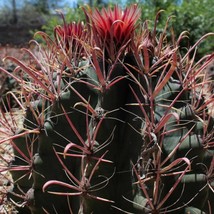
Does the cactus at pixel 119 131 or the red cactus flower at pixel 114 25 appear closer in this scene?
the cactus at pixel 119 131

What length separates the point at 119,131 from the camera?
5.02 feet

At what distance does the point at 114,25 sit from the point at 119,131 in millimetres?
360

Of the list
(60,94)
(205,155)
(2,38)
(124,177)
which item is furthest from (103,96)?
(2,38)

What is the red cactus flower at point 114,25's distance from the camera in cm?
158

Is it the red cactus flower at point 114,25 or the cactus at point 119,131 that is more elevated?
the red cactus flower at point 114,25

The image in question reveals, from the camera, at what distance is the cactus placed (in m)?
1.40

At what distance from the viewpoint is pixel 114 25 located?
1.58 m

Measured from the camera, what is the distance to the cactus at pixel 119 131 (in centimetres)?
140

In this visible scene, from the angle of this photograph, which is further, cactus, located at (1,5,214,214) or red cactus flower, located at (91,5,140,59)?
red cactus flower, located at (91,5,140,59)

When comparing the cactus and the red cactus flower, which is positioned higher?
the red cactus flower

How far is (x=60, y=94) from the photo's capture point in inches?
62.1

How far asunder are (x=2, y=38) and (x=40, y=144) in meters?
21.4

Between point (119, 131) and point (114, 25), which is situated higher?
point (114, 25)

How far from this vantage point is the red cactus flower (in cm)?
158
